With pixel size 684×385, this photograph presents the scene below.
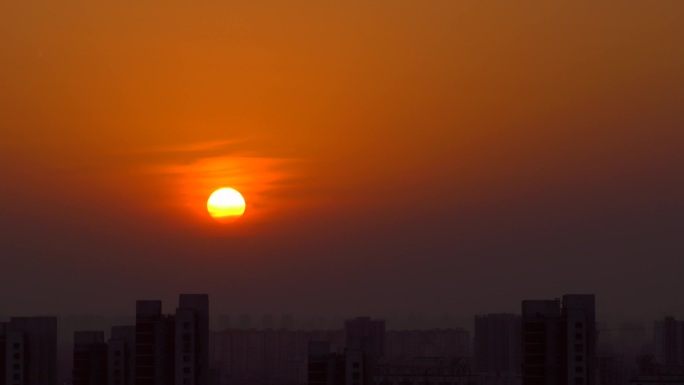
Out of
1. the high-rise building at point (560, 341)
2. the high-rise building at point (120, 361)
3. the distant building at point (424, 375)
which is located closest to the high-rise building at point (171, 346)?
the high-rise building at point (120, 361)

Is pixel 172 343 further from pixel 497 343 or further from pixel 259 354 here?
pixel 259 354

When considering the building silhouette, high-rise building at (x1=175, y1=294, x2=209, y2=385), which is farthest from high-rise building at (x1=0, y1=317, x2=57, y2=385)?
the building silhouette

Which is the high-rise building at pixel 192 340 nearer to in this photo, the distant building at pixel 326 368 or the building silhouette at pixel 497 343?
the distant building at pixel 326 368

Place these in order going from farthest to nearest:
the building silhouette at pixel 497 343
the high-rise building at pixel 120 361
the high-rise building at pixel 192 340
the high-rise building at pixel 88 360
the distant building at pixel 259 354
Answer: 1. the distant building at pixel 259 354
2. the building silhouette at pixel 497 343
3. the high-rise building at pixel 120 361
4. the high-rise building at pixel 88 360
5. the high-rise building at pixel 192 340

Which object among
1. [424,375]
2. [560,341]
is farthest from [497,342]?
[560,341]

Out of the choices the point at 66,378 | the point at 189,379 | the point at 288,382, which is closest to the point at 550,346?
the point at 189,379

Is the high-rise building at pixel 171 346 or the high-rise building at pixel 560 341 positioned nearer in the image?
the high-rise building at pixel 560 341
